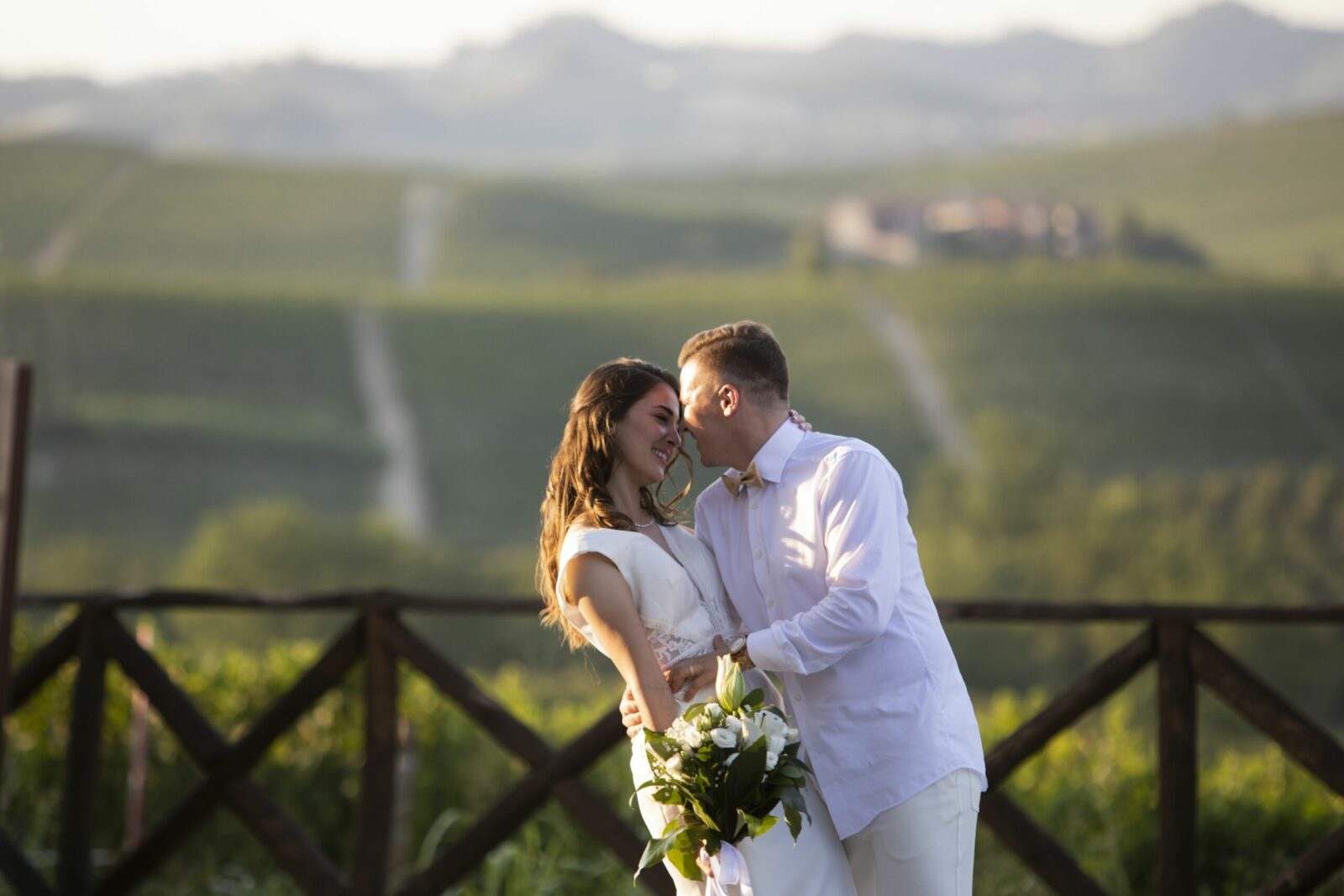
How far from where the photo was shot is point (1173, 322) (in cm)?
3700

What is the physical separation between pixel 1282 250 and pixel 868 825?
129 ft

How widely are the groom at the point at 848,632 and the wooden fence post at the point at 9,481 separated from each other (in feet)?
4.94

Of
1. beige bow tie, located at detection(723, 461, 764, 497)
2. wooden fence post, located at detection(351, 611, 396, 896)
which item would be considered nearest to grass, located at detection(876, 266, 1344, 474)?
wooden fence post, located at detection(351, 611, 396, 896)

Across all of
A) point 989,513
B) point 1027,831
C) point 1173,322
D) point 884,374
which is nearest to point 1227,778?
point 1027,831

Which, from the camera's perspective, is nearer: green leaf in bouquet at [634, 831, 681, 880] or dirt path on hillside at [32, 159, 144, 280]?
green leaf in bouquet at [634, 831, 681, 880]

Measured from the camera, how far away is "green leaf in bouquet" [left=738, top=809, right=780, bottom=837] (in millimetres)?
1890

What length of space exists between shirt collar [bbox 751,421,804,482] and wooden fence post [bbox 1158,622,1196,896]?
1.02m

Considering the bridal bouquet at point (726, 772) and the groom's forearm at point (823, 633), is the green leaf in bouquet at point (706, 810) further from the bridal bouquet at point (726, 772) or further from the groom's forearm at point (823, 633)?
the groom's forearm at point (823, 633)

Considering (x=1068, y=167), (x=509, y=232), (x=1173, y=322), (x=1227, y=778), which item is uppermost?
(x=509, y=232)

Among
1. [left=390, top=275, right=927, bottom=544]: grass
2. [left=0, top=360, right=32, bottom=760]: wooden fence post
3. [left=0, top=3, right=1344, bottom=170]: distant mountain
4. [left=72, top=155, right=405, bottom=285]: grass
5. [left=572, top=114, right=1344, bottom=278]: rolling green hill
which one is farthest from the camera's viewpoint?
[left=0, top=3, right=1344, bottom=170]: distant mountain

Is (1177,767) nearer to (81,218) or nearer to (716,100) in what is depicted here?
(81,218)

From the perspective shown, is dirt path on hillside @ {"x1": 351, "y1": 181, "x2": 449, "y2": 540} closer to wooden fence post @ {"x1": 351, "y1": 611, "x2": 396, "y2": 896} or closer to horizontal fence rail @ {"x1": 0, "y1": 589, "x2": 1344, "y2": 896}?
horizontal fence rail @ {"x1": 0, "y1": 589, "x2": 1344, "y2": 896}

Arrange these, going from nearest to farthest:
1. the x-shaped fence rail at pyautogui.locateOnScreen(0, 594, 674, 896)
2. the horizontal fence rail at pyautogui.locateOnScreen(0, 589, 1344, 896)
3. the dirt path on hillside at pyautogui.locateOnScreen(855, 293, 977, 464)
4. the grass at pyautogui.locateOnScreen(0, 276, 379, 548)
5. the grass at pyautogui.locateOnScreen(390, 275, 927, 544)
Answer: the horizontal fence rail at pyautogui.locateOnScreen(0, 589, 1344, 896) → the x-shaped fence rail at pyautogui.locateOnScreen(0, 594, 674, 896) → the grass at pyautogui.locateOnScreen(0, 276, 379, 548) → the grass at pyautogui.locateOnScreen(390, 275, 927, 544) → the dirt path on hillside at pyautogui.locateOnScreen(855, 293, 977, 464)

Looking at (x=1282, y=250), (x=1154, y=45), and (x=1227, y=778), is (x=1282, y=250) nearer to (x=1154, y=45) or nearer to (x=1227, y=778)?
(x=1154, y=45)
